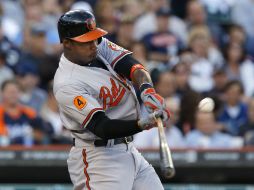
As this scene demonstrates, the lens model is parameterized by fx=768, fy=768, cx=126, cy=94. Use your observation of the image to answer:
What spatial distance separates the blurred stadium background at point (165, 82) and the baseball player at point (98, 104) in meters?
2.49

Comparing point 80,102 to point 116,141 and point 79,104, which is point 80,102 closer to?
point 79,104

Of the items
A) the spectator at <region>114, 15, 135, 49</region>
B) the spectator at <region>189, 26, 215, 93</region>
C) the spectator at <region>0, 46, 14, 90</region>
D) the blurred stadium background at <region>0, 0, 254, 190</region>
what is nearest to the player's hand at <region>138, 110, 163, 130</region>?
the blurred stadium background at <region>0, 0, 254, 190</region>

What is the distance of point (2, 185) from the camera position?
734 cm

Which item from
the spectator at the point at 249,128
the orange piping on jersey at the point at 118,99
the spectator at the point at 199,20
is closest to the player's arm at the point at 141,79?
the orange piping on jersey at the point at 118,99

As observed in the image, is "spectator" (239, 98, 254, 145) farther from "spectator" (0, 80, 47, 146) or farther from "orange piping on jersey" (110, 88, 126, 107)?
"orange piping on jersey" (110, 88, 126, 107)

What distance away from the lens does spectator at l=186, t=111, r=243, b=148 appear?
7.85m

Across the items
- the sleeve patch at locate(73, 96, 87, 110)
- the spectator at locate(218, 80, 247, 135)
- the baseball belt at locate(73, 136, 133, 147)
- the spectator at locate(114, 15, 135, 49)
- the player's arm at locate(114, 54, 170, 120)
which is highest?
the player's arm at locate(114, 54, 170, 120)

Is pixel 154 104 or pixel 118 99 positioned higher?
pixel 154 104

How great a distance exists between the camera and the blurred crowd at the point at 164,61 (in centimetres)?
789

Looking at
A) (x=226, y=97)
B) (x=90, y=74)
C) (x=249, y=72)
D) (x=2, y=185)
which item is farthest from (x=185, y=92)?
(x=90, y=74)

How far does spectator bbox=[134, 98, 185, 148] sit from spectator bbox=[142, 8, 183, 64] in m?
1.34

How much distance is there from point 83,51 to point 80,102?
0.32 m

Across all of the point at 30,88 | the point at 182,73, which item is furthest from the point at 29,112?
the point at 182,73

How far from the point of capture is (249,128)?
8141 mm
